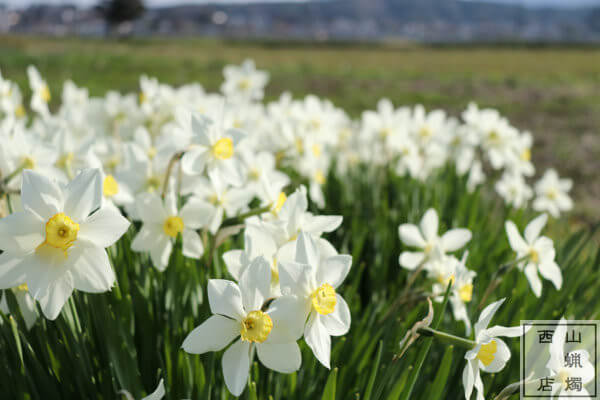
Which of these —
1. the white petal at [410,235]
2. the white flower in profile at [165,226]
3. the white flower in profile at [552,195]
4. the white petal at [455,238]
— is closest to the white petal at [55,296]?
the white flower in profile at [165,226]

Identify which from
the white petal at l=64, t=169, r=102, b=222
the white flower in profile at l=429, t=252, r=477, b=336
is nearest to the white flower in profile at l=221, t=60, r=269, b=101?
the white flower in profile at l=429, t=252, r=477, b=336

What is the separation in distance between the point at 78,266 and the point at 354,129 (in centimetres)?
324

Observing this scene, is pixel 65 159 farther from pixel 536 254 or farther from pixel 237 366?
pixel 536 254

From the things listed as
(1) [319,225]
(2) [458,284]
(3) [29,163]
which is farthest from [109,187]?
(2) [458,284]

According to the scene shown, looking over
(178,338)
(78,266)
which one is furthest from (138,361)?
(78,266)

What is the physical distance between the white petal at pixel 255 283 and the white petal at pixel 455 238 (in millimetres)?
953

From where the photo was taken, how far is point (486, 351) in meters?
1.13

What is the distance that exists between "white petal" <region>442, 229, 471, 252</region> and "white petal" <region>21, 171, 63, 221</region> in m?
1.28

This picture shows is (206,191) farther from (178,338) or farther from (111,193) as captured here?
(178,338)

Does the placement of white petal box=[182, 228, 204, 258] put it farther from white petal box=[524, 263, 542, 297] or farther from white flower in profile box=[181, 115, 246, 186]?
white petal box=[524, 263, 542, 297]

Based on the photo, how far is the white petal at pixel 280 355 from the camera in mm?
995

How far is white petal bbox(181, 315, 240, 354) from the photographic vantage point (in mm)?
987

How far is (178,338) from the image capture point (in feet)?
4.43

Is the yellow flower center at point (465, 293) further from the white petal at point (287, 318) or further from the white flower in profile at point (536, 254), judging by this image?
the white petal at point (287, 318)
